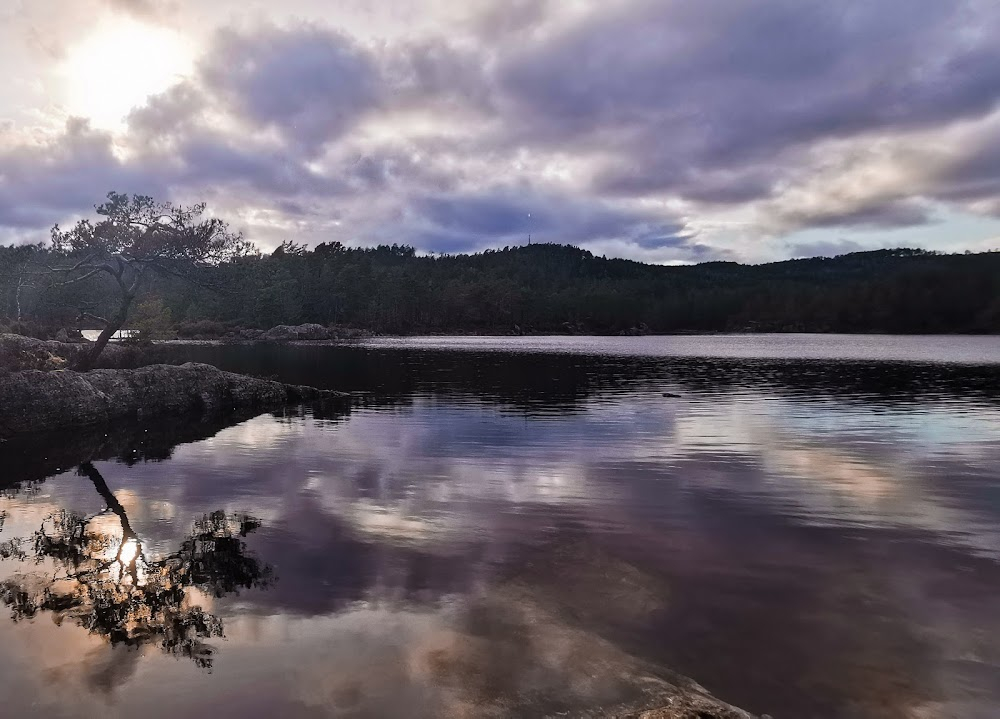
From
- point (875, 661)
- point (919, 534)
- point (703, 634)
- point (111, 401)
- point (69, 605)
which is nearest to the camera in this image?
point (875, 661)

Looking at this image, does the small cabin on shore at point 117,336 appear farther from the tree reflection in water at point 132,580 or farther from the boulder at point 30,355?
the tree reflection in water at point 132,580

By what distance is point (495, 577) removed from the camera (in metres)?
9.73

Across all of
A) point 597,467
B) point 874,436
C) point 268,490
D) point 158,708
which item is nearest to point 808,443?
point 874,436

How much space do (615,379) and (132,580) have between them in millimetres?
42800

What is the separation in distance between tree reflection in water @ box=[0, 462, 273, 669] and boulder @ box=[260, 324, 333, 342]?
459ft

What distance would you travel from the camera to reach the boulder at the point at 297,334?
5787 inches

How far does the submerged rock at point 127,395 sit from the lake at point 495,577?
2688mm

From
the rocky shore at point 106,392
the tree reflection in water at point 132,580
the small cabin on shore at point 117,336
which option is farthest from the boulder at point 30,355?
the tree reflection in water at point 132,580

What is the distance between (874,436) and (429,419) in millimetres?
19294

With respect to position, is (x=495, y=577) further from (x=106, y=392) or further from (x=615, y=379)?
(x=615, y=379)

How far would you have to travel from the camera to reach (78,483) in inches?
619

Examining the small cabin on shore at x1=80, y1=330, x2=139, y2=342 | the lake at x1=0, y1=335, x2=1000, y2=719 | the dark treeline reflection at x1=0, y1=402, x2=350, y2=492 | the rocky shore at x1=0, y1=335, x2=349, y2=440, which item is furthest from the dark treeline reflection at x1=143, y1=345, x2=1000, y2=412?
the lake at x1=0, y1=335, x2=1000, y2=719

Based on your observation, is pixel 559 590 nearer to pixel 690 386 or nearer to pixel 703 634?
pixel 703 634

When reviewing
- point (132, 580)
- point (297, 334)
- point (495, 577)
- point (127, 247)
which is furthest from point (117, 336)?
point (495, 577)
